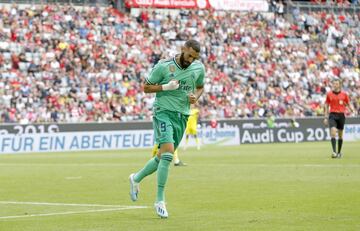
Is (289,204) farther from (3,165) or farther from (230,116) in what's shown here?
(230,116)

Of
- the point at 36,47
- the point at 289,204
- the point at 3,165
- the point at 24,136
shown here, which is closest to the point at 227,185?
the point at 289,204

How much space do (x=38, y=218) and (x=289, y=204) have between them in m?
3.73

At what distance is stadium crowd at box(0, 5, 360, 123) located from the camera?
144ft

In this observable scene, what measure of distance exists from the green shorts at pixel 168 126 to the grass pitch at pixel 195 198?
1028mm

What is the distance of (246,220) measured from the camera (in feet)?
41.8

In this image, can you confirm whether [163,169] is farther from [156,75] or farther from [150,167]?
[156,75]

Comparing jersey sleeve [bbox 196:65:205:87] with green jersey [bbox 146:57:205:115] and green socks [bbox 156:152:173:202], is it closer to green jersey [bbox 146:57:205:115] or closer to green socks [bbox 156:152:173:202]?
green jersey [bbox 146:57:205:115]

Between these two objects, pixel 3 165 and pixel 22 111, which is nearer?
pixel 3 165

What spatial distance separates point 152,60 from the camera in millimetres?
49875

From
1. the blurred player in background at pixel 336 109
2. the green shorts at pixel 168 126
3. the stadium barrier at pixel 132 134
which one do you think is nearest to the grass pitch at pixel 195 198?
the green shorts at pixel 168 126

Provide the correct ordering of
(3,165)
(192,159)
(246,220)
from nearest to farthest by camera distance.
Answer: (246,220) < (3,165) < (192,159)

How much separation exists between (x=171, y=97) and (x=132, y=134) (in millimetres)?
30144

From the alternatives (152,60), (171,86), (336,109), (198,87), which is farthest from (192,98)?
(152,60)

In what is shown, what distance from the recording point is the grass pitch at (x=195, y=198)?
40.9 ft
